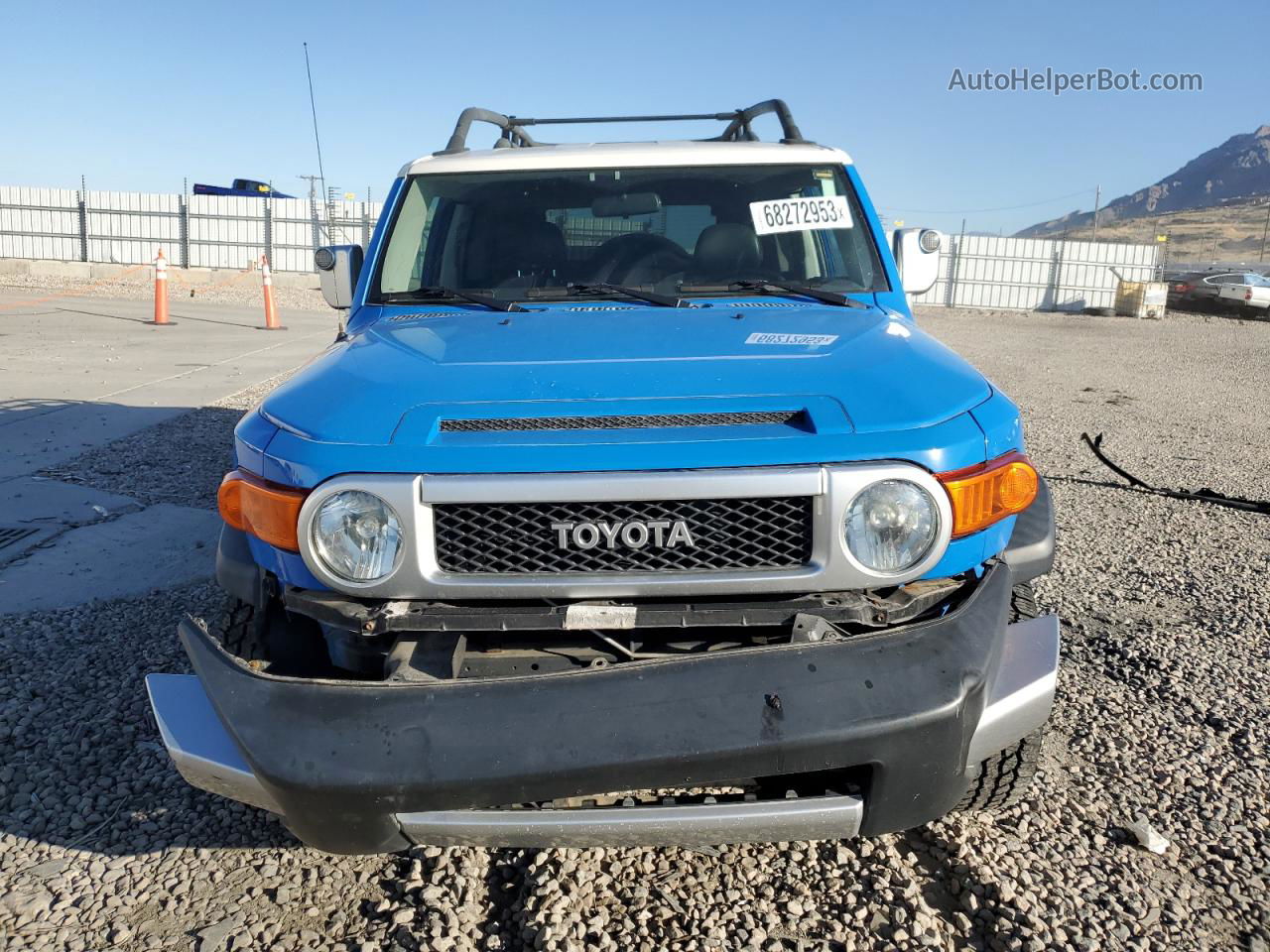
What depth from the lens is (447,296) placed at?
3254 millimetres

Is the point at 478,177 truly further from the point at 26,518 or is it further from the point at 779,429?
the point at 26,518

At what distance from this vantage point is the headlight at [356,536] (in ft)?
6.70

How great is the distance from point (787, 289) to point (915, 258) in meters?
0.60

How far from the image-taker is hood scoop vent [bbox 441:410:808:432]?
210 cm

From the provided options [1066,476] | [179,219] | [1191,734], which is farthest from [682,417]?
[179,219]

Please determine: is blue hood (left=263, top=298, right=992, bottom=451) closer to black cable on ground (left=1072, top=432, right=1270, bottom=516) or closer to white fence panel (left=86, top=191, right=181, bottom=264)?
black cable on ground (left=1072, top=432, right=1270, bottom=516)

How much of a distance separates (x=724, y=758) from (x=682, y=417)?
2.36 ft

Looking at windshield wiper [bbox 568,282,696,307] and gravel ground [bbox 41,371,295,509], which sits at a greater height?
windshield wiper [bbox 568,282,696,307]

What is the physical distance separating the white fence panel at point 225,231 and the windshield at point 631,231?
24583mm

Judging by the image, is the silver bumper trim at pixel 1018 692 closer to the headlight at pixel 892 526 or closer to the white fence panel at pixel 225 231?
the headlight at pixel 892 526

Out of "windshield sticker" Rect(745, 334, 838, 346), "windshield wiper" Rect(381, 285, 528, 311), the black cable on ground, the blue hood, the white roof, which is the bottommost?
the black cable on ground

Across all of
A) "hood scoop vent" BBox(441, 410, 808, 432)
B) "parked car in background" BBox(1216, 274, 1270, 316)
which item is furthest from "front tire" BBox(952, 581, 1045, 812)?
"parked car in background" BBox(1216, 274, 1270, 316)

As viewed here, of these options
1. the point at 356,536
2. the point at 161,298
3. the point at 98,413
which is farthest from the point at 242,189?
the point at 356,536

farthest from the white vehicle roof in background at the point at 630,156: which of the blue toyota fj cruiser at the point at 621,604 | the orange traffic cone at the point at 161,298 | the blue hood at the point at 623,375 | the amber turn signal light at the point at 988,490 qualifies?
the orange traffic cone at the point at 161,298
